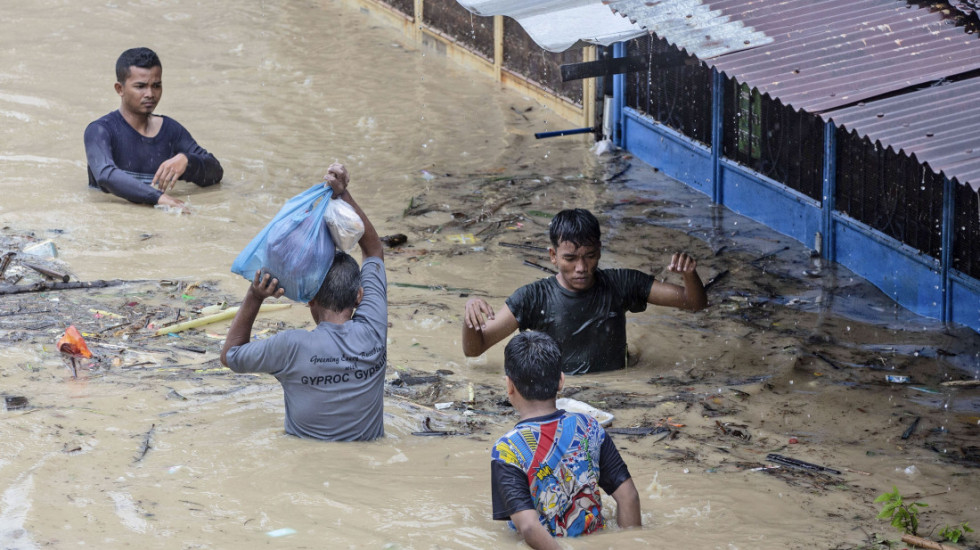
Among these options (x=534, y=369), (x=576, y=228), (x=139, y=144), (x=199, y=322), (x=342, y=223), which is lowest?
(x=199, y=322)

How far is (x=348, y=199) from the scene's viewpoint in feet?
16.6

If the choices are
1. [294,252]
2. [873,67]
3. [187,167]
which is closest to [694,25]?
[873,67]

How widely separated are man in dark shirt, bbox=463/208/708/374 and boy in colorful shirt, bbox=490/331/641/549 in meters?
1.79

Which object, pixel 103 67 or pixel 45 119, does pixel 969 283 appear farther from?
pixel 103 67

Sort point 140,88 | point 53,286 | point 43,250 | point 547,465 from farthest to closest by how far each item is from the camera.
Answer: point 140,88 < point 43,250 < point 53,286 < point 547,465

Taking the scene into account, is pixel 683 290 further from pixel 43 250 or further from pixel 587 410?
pixel 43 250

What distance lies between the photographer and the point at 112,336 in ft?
21.7

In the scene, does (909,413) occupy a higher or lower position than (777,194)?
lower

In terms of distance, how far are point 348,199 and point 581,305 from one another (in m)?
1.78

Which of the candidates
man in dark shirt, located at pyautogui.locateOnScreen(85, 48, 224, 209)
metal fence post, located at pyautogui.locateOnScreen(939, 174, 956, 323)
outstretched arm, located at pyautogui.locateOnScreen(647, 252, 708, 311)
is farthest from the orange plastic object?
metal fence post, located at pyautogui.locateOnScreen(939, 174, 956, 323)

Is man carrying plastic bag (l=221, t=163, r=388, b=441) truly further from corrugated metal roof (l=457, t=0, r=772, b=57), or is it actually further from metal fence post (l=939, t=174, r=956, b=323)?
metal fence post (l=939, t=174, r=956, b=323)

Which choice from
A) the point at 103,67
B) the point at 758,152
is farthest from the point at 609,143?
the point at 103,67

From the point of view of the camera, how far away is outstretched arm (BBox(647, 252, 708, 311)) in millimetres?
5938

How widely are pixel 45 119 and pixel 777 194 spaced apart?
26.3 ft
